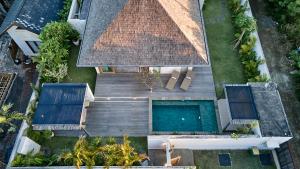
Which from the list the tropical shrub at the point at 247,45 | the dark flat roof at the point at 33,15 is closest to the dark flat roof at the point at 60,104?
the dark flat roof at the point at 33,15

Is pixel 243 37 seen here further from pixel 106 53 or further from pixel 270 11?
pixel 106 53

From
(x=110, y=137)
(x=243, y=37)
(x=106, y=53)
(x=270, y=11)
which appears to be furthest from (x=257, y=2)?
(x=110, y=137)

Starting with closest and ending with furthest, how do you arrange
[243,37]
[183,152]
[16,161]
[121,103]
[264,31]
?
[16,161] → [183,152] → [121,103] → [243,37] → [264,31]

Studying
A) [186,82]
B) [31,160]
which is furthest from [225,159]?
[31,160]

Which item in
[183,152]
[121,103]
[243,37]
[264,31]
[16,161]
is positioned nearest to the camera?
[16,161]

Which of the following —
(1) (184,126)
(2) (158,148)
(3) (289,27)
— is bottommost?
(2) (158,148)

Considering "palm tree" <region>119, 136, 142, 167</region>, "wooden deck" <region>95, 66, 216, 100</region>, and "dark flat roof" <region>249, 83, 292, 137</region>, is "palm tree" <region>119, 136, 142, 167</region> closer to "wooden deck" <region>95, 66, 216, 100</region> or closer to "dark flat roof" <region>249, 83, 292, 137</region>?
"wooden deck" <region>95, 66, 216, 100</region>

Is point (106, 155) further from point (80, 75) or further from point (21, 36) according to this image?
point (21, 36)

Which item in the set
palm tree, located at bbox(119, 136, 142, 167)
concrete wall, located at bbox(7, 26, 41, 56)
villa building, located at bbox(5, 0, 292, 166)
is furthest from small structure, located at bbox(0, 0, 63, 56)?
palm tree, located at bbox(119, 136, 142, 167)
